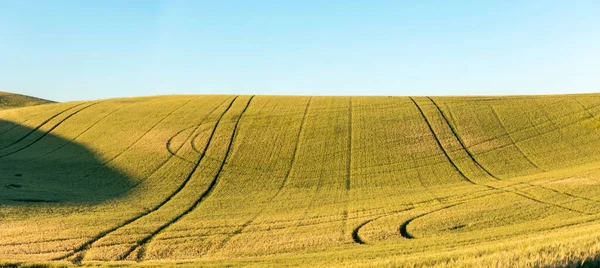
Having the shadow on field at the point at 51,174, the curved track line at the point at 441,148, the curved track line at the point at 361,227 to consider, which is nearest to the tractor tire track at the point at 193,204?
the shadow on field at the point at 51,174

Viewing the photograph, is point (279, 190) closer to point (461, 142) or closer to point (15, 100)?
point (461, 142)

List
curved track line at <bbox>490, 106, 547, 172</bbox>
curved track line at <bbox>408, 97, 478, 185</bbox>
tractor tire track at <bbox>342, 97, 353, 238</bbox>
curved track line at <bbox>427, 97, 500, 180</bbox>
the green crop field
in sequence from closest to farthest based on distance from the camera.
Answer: the green crop field, tractor tire track at <bbox>342, 97, 353, 238</bbox>, curved track line at <bbox>408, 97, 478, 185</bbox>, curved track line at <bbox>427, 97, 500, 180</bbox>, curved track line at <bbox>490, 106, 547, 172</bbox>

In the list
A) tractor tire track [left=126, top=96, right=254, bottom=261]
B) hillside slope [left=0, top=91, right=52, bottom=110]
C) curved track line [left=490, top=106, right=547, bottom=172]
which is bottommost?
tractor tire track [left=126, top=96, right=254, bottom=261]

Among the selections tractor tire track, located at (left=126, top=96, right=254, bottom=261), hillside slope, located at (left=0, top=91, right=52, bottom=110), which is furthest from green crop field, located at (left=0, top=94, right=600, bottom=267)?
hillside slope, located at (left=0, top=91, right=52, bottom=110)

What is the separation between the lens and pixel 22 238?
21.7 meters

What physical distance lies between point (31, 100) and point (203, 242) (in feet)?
261

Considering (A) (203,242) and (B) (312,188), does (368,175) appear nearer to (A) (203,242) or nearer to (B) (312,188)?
(B) (312,188)

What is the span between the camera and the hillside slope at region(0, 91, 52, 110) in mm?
81875

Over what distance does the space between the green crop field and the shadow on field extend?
0.17 metres

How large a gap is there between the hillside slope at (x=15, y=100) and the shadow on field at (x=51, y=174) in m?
34.7

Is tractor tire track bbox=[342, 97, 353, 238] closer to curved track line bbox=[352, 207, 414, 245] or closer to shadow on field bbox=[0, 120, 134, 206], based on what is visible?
curved track line bbox=[352, 207, 414, 245]

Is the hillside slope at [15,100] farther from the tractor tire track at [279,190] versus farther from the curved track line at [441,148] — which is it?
the curved track line at [441,148]

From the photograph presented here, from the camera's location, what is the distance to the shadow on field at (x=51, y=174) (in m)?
31.6

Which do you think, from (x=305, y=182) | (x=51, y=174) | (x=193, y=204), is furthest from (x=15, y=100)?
(x=193, y=204)
